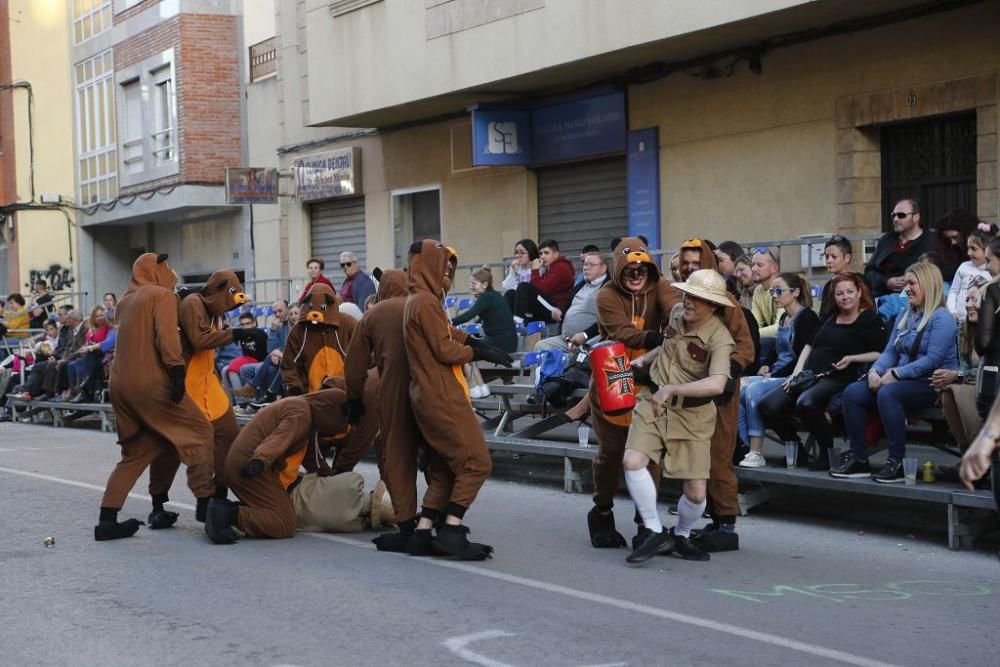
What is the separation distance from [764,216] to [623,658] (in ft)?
35.5

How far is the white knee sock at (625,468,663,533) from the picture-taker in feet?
28.1

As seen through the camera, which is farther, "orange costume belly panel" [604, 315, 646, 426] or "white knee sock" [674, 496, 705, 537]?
"orange costume belly panel" [604, 315, 646, 426]

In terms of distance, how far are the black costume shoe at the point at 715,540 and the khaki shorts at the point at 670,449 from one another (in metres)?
0.69

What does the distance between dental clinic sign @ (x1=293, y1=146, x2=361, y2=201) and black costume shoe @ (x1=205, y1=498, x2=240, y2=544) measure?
15.0 metres

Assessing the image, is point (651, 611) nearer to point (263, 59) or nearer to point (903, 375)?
point (903, 375)

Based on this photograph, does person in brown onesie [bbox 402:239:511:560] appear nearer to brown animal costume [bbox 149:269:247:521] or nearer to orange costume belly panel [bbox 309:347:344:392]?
brown animal costume [bbox 149:269:247:521]

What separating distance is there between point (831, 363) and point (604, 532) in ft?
7.27

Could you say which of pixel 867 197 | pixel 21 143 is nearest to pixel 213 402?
pixel 867 197

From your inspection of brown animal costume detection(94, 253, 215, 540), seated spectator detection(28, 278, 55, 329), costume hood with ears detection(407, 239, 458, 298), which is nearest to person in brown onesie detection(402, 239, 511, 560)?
costume hood with ears detection(407, 239, 458, 298)

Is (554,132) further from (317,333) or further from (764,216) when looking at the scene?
(317,333)

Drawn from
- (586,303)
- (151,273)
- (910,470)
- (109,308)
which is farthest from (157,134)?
(910,470)

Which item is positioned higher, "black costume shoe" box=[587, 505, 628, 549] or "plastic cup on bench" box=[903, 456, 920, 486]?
"plastic cup on bench" box=[903, 456, 920, 486]

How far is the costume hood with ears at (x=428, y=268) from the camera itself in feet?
29.4

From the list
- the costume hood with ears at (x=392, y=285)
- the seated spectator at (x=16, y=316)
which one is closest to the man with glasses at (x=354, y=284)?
the costume hood with ears at (x=392, y=285)
